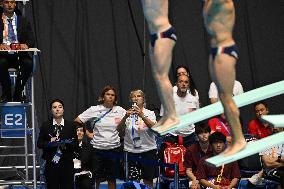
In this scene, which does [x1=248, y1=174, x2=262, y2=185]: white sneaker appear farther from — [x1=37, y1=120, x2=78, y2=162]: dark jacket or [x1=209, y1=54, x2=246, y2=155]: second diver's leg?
[x1=209, y1=54, x2=246, y2=155]: second diver's leg

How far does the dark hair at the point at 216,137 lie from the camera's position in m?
9.95

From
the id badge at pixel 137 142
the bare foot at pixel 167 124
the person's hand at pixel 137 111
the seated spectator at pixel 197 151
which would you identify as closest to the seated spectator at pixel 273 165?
the seated spectator at pixel 197 151

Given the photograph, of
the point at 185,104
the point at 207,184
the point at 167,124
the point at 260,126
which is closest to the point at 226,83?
the point at 167,124

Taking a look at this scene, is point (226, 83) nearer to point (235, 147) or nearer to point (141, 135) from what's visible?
point (235, 147)

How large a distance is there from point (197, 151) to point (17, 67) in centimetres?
238

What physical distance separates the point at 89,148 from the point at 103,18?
2582 millimetres

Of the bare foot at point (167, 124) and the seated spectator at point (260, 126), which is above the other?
the seated spectator at point (260, 126)

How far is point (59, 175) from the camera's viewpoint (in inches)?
412

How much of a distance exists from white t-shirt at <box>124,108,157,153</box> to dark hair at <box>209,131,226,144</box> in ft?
3.09

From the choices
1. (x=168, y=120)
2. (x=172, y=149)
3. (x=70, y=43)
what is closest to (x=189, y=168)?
(x=172, y=149)

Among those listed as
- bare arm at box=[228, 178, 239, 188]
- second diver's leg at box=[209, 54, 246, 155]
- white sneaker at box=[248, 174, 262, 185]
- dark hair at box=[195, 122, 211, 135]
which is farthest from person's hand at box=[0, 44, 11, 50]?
second diver's leg at box=[209, 54, 246, 155]

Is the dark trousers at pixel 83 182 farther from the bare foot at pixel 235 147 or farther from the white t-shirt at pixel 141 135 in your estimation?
the bare foot at pixel 235 147

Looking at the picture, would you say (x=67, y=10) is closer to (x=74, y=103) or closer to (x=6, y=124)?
(x=74, y=103)

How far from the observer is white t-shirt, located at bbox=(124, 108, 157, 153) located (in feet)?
35.1
